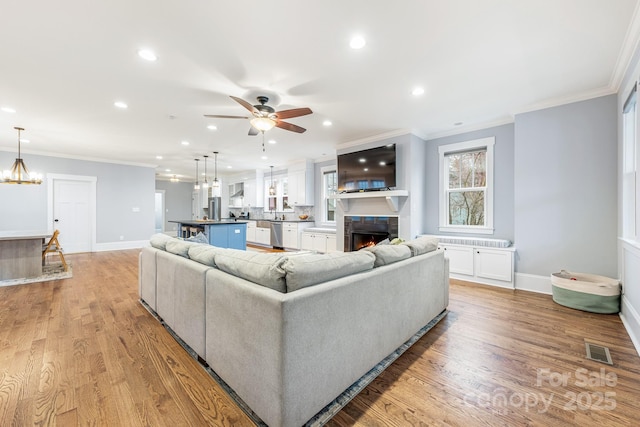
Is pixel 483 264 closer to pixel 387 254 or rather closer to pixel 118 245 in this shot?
pixel 387 254

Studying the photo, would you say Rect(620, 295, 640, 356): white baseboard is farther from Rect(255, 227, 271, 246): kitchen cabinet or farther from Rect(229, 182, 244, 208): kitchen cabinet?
Rect(229, 182, 244, 208): kitchen cabinet

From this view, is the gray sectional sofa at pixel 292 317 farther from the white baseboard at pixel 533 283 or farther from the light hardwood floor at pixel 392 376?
the white baseboard at pixel 533 283

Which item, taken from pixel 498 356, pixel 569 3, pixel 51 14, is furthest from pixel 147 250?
pixel 569 3

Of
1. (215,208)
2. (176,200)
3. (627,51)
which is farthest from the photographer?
(176,200)

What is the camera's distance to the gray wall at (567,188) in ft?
11.3

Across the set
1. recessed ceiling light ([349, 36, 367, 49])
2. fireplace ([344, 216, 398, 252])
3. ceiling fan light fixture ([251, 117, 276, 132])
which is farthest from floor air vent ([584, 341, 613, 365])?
ceiling fan light fixture ([251, 117, 276, 132])

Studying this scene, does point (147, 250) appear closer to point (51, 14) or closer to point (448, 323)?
point (51, 14)

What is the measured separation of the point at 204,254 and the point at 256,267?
0.81m

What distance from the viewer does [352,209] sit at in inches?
234

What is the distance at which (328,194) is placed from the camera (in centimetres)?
766

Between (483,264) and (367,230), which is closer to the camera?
(483,264)

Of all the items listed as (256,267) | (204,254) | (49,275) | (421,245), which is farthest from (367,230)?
(49,275)

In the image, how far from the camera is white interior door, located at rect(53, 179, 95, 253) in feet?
23.3

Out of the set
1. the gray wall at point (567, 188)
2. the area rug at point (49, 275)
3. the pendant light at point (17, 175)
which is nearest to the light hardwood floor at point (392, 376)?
the gray wall at point (567, 188)
